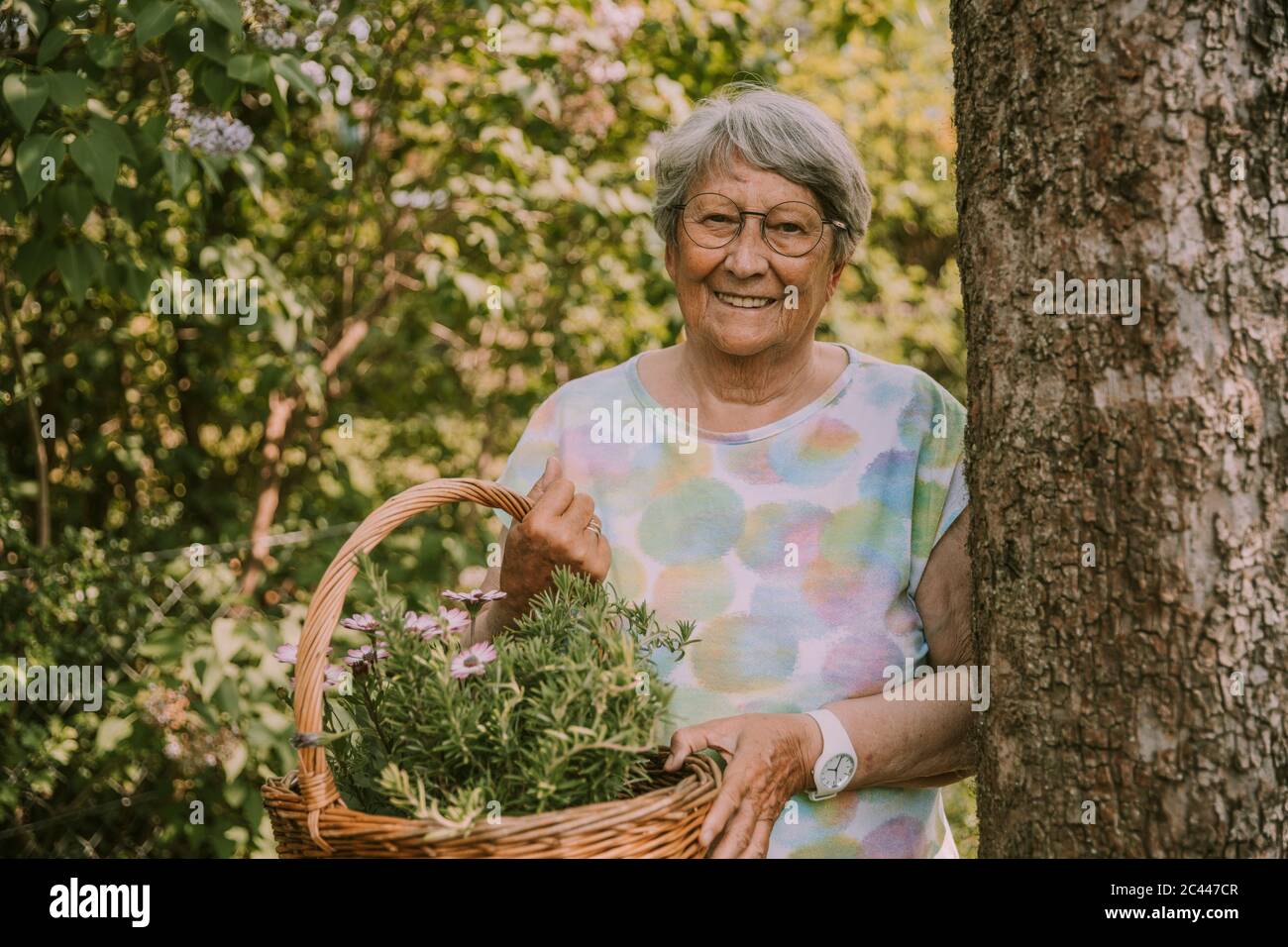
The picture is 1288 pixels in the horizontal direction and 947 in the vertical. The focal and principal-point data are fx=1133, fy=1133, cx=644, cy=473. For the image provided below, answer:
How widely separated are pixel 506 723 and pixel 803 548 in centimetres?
81

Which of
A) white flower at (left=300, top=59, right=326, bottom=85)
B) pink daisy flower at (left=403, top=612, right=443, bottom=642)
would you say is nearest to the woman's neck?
pink daisy flower at (left=403, top=612, right=443, bottom=642)

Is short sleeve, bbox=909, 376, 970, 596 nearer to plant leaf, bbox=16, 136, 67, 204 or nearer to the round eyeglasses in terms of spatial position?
the round eyeglasses

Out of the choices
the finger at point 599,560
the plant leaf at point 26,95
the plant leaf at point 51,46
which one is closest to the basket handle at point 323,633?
the finger at point 599,560

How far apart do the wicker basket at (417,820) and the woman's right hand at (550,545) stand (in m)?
0.21

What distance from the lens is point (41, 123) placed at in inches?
99.7

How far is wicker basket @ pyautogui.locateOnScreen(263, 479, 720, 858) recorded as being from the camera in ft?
4.21

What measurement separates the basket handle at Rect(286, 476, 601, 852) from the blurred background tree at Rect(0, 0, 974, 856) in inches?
49.3

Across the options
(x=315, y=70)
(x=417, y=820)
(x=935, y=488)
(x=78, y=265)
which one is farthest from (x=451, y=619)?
(x=315, y=70)

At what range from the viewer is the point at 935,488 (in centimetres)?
198

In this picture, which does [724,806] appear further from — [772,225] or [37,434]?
[37,434]

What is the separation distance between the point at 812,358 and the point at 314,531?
7.63 ft

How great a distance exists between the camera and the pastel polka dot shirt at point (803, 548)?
1.95m
